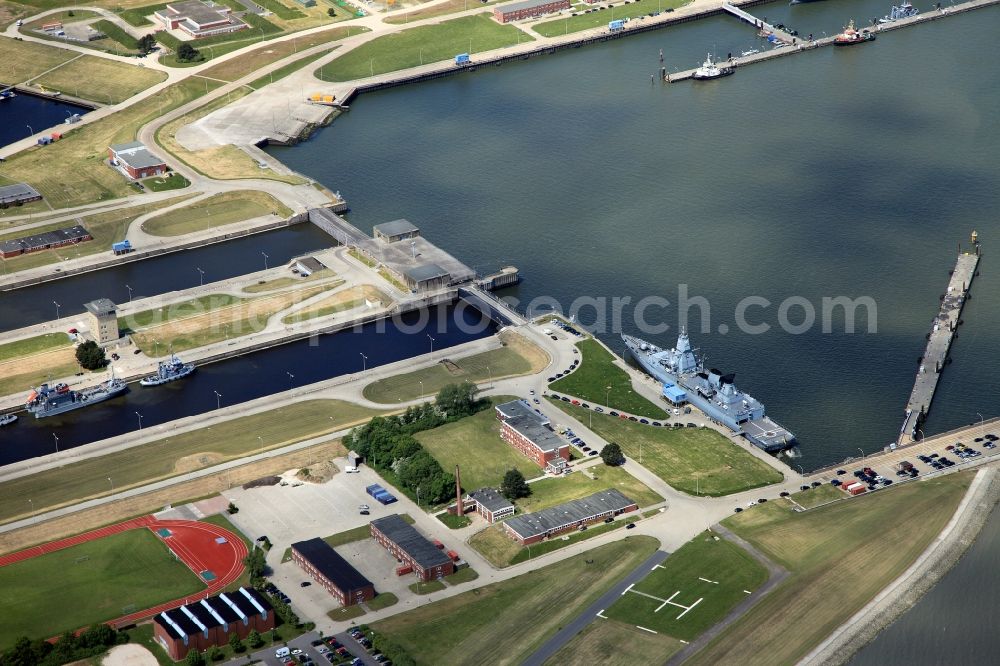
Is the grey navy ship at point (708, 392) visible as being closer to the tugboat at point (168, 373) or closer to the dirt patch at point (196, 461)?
the dirt patch at point (196, 461)

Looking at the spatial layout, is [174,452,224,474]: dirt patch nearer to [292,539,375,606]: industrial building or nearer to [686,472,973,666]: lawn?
[292,539,375,606]: industrial building

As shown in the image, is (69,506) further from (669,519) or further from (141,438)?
(669,519)

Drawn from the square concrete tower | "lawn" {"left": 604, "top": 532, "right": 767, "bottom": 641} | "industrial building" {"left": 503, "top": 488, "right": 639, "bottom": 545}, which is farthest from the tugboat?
"lawn" {"left": 604, "top": 532, "right": 767, "bottom": 641}

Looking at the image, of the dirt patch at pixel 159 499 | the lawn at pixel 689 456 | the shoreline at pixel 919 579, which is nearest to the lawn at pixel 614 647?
the shoreline at pixel 919 579

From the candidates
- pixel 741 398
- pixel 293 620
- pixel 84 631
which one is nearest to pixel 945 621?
pixel 741 398

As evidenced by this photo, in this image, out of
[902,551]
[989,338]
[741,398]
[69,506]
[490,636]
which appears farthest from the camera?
[989,338]

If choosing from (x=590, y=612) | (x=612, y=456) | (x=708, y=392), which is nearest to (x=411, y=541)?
(x=590, y=612)
